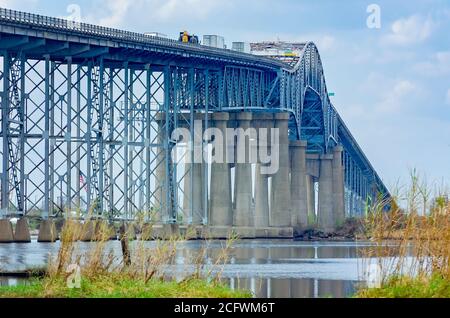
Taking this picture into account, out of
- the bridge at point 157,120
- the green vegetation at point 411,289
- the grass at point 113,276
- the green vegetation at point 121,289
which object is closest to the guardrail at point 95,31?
the bridge at point 157,120

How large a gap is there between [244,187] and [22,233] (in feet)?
164

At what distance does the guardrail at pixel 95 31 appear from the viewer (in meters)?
104

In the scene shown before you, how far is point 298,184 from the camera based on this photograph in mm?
179875

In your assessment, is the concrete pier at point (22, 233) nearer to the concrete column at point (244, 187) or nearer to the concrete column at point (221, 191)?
the concrete column at point (221, 191)

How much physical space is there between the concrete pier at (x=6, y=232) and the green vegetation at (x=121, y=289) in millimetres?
64511

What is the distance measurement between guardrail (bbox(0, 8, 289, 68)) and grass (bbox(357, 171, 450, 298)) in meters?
67.2

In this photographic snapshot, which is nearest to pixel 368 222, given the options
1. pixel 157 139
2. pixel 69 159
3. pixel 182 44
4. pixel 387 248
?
pixel 387 248

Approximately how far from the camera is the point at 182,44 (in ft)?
431

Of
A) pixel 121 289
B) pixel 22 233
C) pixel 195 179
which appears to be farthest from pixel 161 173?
pixel 121 289

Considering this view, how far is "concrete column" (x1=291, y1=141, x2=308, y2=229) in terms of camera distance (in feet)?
585

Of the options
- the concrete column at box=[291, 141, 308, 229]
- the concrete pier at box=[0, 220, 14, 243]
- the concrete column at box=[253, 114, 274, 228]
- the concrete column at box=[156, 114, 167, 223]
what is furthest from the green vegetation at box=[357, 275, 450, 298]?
the concrete column at box=[291, 141, 308, 229]

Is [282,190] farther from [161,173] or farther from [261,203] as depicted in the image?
[161,173]

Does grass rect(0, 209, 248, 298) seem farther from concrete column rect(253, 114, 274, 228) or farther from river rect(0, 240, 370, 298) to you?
concrete column rect(253, 114, 274, 228)
